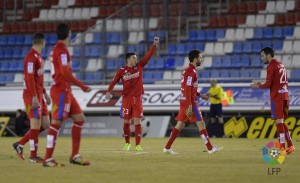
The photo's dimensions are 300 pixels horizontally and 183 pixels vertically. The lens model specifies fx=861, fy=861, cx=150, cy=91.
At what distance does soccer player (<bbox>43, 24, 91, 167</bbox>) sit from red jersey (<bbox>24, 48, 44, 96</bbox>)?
1226 mm

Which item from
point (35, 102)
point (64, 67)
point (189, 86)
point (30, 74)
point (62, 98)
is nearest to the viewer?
point (64, 67)

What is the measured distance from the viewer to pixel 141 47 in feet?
120

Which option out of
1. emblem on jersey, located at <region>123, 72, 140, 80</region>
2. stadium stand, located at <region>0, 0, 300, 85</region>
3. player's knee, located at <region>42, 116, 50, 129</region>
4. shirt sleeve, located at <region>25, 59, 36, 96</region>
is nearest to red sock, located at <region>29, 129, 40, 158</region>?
player's knee, located at <region>42, 116, 50, 129</region>

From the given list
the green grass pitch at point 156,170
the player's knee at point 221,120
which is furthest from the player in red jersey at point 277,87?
the player's knee at point 221,120

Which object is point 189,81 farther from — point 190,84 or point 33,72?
point 33,72

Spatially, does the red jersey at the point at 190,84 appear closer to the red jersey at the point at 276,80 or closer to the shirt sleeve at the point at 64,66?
the red jersey at the point at 276,80

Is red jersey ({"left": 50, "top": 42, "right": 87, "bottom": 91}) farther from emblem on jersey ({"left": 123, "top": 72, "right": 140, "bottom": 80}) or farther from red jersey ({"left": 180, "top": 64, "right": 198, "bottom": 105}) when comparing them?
emblem on jersey ({"left": 123, "top": 72, "right": 140, "bottom": 80})

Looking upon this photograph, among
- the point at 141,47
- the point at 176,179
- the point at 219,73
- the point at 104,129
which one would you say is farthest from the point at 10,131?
the point at 176,179

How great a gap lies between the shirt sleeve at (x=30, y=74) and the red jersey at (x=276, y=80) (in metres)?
5.51

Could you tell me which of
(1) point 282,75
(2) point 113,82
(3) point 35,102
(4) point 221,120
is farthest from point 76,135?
(4) point 221,120

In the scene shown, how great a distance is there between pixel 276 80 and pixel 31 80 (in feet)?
19.5

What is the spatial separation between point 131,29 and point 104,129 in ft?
16.4

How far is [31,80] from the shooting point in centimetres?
1584

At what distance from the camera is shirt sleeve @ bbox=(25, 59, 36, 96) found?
624 inches
